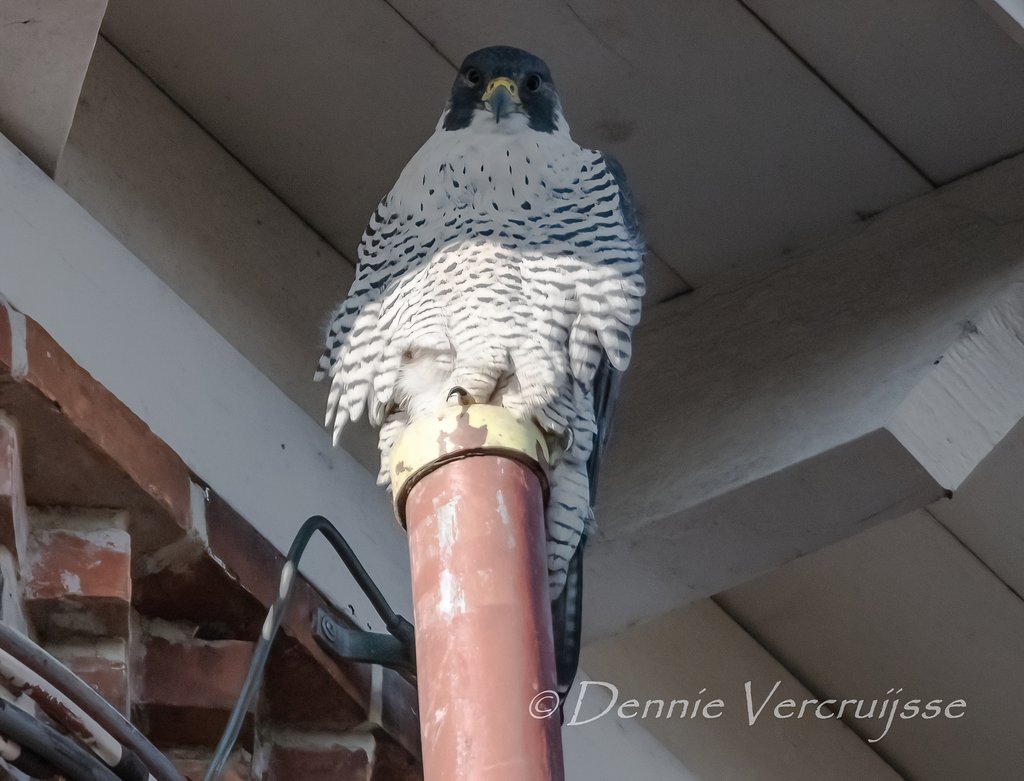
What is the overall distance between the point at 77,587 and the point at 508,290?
0.68 meters

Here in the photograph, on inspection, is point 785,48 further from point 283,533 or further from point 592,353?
point 283,533

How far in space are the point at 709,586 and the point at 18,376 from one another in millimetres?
1183

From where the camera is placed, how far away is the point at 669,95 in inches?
114

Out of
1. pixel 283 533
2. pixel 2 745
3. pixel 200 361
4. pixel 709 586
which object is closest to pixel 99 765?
pixel 2 745

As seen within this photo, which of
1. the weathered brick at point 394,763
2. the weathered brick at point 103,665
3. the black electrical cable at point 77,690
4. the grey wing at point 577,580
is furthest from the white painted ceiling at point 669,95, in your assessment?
the black electrical cable at point 77,690

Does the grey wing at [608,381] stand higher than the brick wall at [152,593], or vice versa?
the grey wing at [608,381]

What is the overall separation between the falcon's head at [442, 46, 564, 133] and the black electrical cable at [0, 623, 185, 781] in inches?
51.4

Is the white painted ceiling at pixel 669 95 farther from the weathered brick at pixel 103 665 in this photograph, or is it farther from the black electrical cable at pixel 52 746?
the black electrical cable at pixel 52 746

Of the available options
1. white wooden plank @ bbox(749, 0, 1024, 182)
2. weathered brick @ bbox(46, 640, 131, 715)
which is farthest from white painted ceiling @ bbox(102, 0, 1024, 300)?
weathered brick @ bbox(46, 640, 131, 715)

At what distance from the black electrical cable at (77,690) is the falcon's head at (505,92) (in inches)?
51.4

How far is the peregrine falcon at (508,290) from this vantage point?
2250mm

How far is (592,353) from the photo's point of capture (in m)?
2.38

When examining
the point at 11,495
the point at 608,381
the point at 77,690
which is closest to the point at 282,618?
the point at 11,495

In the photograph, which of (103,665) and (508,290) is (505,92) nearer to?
(508,290)
